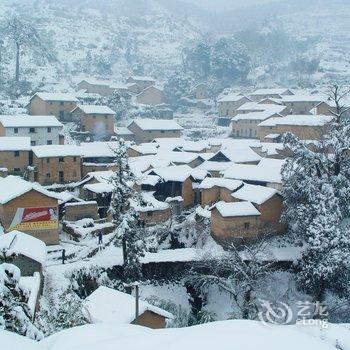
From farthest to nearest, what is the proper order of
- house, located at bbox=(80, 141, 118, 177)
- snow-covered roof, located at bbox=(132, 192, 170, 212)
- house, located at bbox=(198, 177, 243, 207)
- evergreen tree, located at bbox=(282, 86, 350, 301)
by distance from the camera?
house, located at bbox=(80, 141, 118, 177) < house, located at bbox=(198, 177, 243, 207) < snow-covered roof, located at bbox=(132, 192, 170, 212) < evergreen tree, located at bbox=(282, 86, 350, 301)

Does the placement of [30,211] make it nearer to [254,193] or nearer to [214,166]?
[254,193]

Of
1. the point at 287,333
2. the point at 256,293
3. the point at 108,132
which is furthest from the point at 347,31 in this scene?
the point at 287,333

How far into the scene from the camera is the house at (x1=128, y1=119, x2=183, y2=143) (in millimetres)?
63156

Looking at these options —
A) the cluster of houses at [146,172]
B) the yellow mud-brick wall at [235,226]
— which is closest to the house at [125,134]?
the cluster of houses at [146,172]

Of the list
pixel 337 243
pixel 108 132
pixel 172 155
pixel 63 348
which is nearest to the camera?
pixel 63 348

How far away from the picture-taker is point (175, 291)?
3375 centimetres

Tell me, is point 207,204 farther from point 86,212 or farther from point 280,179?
point 86,212

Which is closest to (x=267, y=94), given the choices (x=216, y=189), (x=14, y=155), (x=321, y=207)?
(x=216, y=189)

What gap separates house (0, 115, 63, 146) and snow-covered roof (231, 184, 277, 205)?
80.9 ft

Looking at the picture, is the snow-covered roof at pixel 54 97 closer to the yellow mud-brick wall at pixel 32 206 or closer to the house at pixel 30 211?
the house at pixel 30 211

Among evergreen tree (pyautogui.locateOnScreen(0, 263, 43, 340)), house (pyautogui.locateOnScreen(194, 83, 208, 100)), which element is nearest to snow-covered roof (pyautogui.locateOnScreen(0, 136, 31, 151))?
evergreen tree (pyautogui.locateOnScreen(0, 263, 43, 340))

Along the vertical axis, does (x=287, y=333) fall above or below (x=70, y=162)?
above

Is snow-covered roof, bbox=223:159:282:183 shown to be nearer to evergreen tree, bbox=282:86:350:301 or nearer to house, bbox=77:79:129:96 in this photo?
evergreen tree, bbox=282:86:350:301

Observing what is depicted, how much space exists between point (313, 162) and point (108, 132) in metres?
34.7
